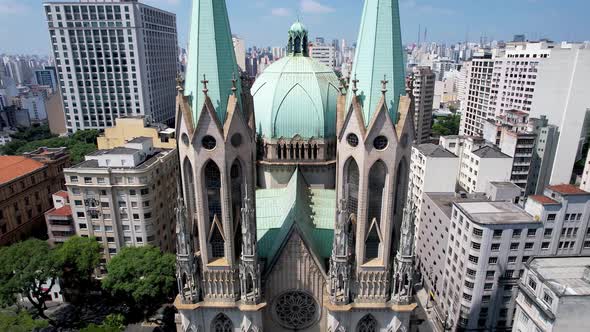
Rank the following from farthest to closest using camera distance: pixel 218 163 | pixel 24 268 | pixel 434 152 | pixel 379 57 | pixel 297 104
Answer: pixel 434 152, pixel 24 268, pixel 297 104, pixel 218 163, pixel 379 57

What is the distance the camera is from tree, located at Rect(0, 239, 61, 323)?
46.5 metres

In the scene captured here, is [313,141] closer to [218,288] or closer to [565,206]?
[218,288]

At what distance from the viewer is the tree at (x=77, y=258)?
2002 inches

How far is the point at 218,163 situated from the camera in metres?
28.1

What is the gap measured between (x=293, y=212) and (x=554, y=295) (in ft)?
87.4

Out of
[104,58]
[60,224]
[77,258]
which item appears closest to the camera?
[77,258]

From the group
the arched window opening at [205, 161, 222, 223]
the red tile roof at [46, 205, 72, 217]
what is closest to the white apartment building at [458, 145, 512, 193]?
the arched window opening at [205, 161, 222, 223]

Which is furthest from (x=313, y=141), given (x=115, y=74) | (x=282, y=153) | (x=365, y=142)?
(x=115, y=74)

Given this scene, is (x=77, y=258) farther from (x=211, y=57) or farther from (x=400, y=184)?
(x=400, y=184)

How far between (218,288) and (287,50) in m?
26.7

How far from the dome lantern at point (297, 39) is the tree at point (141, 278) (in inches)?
1242

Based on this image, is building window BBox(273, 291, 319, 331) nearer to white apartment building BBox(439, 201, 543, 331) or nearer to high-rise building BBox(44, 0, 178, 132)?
white apartment building BBox(439, 201, 543, 331)

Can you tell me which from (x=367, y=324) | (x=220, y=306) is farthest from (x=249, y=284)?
(x=367, y=324)

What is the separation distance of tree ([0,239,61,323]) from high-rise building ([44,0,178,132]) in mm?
75651
